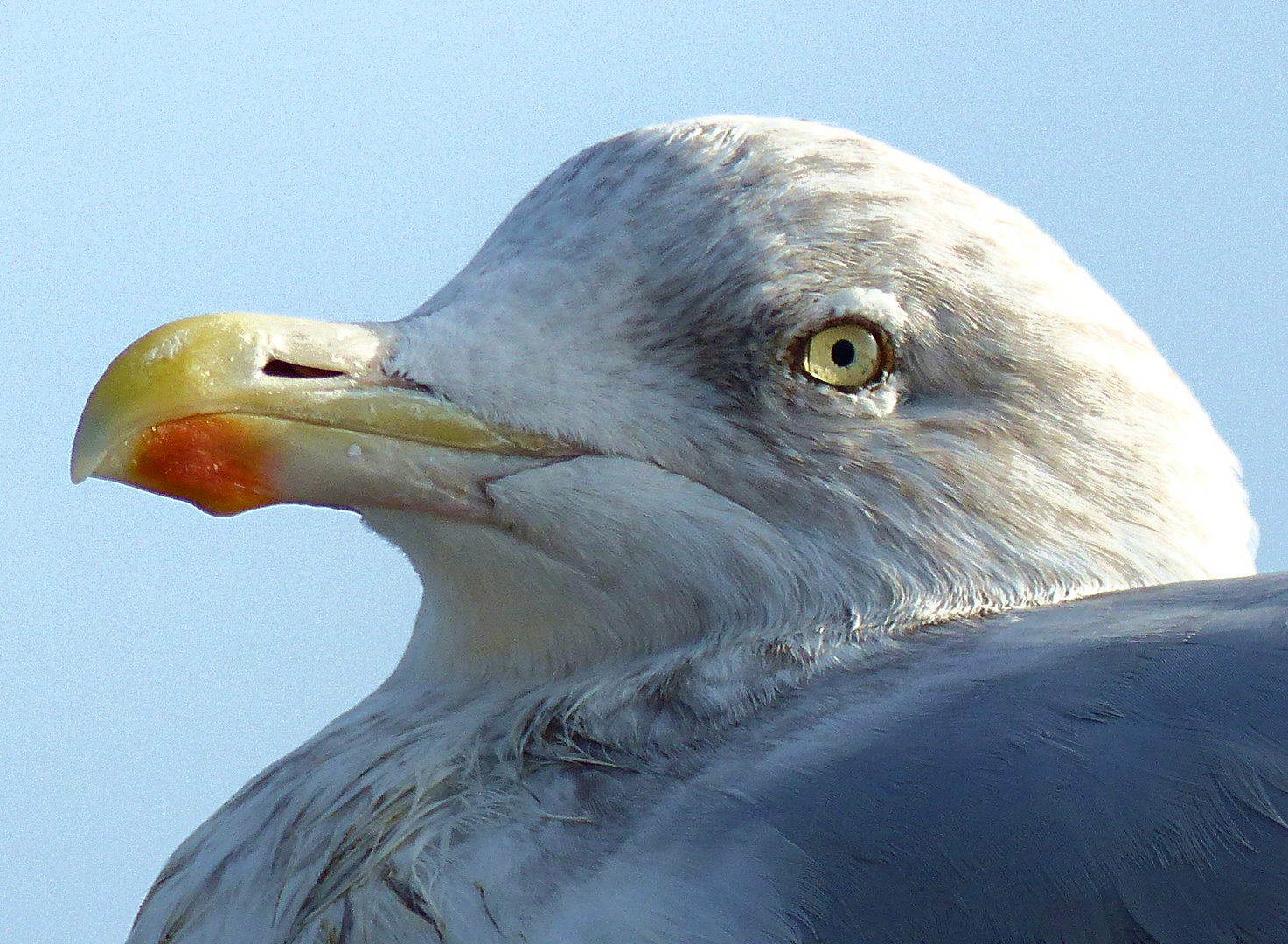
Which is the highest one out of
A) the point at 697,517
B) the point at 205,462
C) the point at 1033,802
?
the point at 205,462

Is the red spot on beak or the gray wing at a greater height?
the red spot on beak

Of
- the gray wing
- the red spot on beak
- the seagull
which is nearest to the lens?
the gray wing

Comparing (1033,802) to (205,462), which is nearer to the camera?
(1033,802)

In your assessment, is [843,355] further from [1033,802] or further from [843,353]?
[1033,802]

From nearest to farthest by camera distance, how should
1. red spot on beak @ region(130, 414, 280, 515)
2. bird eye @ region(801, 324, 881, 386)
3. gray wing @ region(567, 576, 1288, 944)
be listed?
gray wing @ region(567, 576, 1288, 944) < red spot on beak @ region(130, 414, 280, 515) < bird eye @ region(801, 324, 881, 386)

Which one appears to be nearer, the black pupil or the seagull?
the seagull

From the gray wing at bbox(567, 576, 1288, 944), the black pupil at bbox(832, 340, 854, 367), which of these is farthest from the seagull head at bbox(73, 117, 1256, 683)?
the gray wing at bbox(567, 576, 1288, 944)

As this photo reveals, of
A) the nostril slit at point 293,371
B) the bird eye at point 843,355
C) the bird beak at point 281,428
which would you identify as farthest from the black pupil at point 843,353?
the nostril slit at point 293,371

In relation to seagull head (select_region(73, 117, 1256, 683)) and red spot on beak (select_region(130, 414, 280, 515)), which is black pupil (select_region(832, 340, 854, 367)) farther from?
red spot on beak (select_region(130, 414, 280, 515))

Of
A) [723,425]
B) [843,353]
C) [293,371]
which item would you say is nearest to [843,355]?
[843,353]
